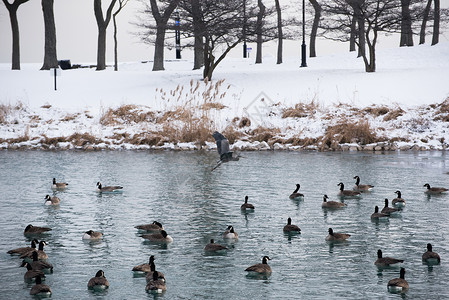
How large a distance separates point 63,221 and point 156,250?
126 inches

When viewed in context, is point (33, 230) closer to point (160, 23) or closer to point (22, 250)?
point (22, 250)

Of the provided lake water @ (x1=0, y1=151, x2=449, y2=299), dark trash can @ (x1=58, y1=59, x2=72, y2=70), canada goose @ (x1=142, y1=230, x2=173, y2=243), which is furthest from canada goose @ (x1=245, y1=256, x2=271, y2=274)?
dark trash can @ (x1=58, y1=59, x2=72, y2=70)

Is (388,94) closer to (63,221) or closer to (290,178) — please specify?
(290,178)

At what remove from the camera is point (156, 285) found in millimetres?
9250

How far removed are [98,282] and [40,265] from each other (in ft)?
4.72

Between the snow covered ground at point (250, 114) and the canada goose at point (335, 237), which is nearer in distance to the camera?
the canada goose at point (335, 237)

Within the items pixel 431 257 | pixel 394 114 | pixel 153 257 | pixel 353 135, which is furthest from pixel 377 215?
pixel 394 114

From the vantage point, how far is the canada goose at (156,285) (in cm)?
925

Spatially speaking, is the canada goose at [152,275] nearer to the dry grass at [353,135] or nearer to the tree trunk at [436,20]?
the dry grass at [353,135]

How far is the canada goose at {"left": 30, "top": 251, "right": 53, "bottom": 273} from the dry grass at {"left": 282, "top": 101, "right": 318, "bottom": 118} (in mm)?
22617

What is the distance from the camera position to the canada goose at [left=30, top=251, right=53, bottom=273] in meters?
10.2

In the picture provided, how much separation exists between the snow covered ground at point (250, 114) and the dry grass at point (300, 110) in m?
0.05

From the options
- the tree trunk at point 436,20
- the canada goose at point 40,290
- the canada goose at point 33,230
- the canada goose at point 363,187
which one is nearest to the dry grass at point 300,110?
the canada goose at point 363,187

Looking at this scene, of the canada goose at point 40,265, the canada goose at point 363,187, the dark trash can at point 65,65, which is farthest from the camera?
the dark trash can at point 65,65
